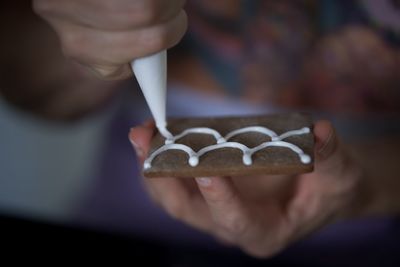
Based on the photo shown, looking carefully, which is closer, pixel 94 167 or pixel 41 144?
pixel 94 167

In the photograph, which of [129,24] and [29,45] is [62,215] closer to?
[29,45]

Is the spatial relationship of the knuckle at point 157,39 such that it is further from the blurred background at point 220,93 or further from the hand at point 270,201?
the blurred background at point 220,93

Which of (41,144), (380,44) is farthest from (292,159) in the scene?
(41,144)

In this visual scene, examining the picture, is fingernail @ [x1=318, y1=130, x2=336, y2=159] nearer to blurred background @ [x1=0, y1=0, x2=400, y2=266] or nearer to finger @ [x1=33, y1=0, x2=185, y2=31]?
finger @ [x1=33, y1=0, x2=185, y2=31]

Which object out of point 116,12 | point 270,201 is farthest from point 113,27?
point 270,201

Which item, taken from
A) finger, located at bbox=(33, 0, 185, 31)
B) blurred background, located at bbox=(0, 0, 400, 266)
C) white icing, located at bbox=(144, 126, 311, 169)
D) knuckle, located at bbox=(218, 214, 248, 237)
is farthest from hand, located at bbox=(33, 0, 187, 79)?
blurred background, located at bbox=(0, 0, 400, 266)

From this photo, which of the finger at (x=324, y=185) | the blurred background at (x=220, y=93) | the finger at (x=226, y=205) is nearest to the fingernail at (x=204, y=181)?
the finger at (x=226, y=205)

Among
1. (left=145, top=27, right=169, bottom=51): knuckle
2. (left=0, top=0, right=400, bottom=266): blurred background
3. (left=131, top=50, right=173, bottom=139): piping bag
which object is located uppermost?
(left=145, top=27, right=169, bottom=51): knuckle
